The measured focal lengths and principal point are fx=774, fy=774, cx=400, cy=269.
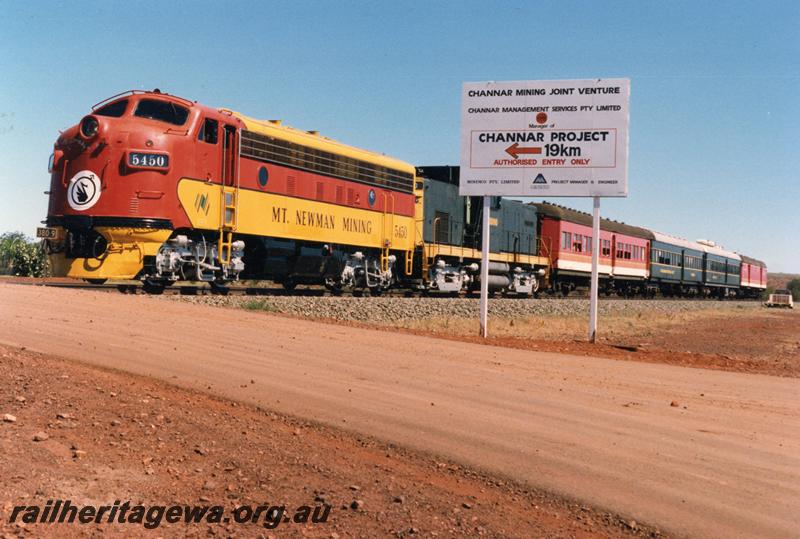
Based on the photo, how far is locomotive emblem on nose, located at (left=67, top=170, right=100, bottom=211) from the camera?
55.8 feet

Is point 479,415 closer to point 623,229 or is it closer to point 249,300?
point 249,300

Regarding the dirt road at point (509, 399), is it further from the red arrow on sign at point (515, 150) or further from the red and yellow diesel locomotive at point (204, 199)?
the red arrow on sign at point (515, 150)

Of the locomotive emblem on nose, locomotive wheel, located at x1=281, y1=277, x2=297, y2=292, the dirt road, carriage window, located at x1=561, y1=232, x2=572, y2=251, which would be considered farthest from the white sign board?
carriage window, located at x1=561, y1=232, x2=572, y2=251

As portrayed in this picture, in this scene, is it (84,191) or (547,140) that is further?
(84,191)

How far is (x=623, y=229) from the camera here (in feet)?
148

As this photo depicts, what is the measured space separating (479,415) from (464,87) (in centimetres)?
1000

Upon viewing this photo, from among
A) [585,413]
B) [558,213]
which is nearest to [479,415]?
[585,413]

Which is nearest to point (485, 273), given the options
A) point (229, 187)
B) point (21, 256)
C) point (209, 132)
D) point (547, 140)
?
point (547, 140)

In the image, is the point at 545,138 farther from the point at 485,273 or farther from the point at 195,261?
the point at 195,261

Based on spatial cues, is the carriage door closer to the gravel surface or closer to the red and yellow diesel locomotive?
the red and yellow diesel locomotive

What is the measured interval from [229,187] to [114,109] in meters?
3.17

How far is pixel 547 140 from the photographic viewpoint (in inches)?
625

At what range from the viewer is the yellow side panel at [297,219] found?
18.4 m

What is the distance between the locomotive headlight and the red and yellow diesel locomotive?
0.03m
